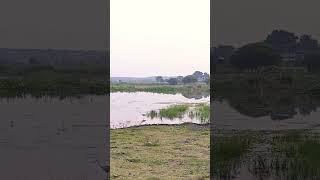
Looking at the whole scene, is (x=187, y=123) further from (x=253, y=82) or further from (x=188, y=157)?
(x=253, y=82)

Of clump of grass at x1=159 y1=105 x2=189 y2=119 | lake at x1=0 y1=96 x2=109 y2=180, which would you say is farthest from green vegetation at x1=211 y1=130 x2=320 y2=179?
clump of grass at x1=159 y1=105 x2=189 y2=119

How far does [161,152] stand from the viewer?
8609mm

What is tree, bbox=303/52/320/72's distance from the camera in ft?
16.6

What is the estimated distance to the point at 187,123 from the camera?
11.5 m

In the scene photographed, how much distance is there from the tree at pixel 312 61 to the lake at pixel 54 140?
2.11 m

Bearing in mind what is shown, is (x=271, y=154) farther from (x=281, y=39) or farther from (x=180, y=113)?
(x=180, y=113)

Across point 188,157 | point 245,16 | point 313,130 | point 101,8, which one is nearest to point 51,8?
point 101,8

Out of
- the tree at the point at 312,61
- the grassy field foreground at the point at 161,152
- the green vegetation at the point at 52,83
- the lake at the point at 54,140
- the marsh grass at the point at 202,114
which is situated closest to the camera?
the lake at the point at 54,140

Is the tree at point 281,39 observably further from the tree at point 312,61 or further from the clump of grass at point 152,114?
the clump of grass at point 152,114

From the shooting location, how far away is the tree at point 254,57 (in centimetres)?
499

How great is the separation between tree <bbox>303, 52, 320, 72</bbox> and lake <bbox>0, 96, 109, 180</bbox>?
2.11 meters

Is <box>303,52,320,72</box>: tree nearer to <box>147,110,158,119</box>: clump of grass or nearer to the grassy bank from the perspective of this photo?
the grassy bank

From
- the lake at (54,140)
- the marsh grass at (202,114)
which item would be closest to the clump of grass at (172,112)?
the marsh grass at (202,114)

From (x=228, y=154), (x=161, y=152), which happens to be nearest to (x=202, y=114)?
(x=161, y=152)
